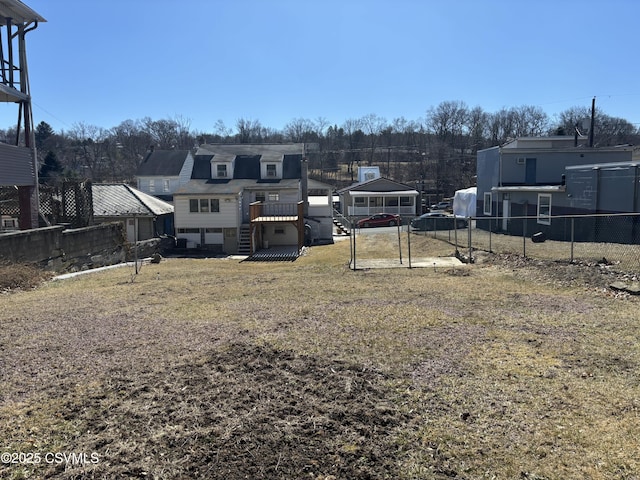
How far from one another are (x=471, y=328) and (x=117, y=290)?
29.3 feet

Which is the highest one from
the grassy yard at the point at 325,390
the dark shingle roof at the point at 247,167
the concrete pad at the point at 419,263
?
the dark shingle roof at the point at 247,167

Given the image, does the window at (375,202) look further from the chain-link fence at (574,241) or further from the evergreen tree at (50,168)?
the evergreen tree at (50,168)

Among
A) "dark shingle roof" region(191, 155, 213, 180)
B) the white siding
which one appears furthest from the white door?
"dark shingle roof" region(191, 155, 213, 180)

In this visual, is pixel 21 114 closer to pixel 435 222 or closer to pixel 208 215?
pixel 208 215

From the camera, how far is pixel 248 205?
34.5 metres

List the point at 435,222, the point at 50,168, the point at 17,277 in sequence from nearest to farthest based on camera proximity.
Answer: the point at 17,277, the point at 435,222, the point at 50,168

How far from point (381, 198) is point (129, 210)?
2406 centimetres

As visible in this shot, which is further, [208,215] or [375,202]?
[375,202]

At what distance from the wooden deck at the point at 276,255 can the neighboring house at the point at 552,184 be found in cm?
1156

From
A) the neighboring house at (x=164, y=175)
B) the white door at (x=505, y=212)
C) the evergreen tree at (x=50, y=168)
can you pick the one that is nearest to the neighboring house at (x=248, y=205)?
the white door at (x=505, y=212)

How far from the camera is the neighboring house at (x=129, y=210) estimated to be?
32.2 metres

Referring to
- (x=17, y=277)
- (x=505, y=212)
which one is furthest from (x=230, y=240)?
(x=17, y=277)

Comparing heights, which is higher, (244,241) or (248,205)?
(248,205)

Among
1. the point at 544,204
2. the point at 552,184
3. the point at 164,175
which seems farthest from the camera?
the point at 164,175
